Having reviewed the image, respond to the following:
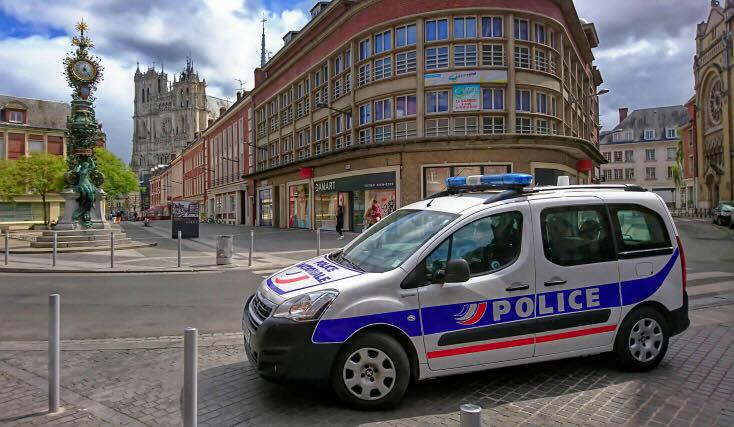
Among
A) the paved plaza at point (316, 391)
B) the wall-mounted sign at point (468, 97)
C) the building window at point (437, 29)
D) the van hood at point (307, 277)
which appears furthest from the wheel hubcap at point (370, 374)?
the building window at point (437, 29)

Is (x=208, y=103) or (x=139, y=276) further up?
(x=208, y=103)

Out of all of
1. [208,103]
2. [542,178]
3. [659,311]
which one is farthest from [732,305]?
[208,103]

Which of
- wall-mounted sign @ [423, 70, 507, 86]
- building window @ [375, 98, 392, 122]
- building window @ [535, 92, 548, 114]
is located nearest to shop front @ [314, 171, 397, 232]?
building window @ [375, 98, 392, 122]

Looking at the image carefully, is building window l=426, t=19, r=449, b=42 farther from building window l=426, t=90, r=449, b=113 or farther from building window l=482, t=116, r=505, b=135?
building window l=482, t=116, r=505, b=135

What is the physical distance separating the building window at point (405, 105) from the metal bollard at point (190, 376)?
22906 millimetres

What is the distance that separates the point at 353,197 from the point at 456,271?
79.4 feet

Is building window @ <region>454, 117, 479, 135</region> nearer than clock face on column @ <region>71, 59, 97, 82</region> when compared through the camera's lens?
No

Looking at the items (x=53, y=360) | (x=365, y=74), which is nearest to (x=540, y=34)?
(x=365, y=74)

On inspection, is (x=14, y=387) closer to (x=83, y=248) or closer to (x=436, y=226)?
(x=436, y=226)

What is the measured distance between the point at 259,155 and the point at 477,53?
28.1m

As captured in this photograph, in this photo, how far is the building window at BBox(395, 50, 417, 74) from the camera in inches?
973

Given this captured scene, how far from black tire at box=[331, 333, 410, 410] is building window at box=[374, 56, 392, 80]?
23.6 m

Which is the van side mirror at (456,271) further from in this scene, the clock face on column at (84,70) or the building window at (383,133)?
the clock face on column at (84,70)

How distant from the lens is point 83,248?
713 inches
